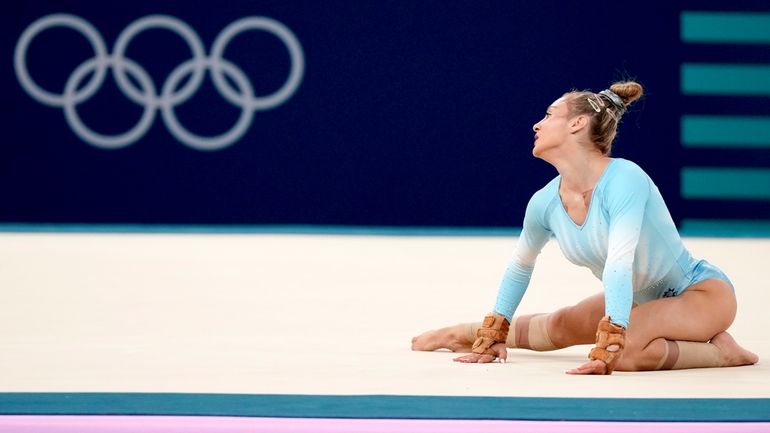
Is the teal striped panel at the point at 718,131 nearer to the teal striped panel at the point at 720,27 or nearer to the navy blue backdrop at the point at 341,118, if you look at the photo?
the navy blue backdrop at the point at 341,118

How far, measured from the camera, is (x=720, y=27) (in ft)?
35.6

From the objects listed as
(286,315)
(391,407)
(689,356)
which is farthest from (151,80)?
(391,407)

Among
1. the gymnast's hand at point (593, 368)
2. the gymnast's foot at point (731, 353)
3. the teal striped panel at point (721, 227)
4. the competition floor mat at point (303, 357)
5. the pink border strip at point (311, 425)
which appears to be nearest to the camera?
the pink border strip at point (311, 425)

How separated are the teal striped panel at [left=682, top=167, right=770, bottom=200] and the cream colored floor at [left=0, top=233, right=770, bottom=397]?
1.21m

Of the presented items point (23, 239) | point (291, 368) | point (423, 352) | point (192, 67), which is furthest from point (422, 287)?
point (192, 67)

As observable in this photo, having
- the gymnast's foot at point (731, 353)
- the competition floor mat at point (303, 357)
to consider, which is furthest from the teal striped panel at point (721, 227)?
the gymnast's foot at point (731, 353)

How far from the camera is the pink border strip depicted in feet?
8.95

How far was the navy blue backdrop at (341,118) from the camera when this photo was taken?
11023 millimetres

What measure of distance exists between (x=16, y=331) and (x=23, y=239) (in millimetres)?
5227

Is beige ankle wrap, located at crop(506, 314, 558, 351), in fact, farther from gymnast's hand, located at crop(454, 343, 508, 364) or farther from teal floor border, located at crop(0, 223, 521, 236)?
teal floor border, located at crop(0, 223, 521, 236)

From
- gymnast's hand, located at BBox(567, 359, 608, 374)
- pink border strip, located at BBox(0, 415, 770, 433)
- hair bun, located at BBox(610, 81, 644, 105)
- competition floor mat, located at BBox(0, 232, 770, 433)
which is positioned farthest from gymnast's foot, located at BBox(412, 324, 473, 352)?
pink border strip, located at BBox(0, 415, 770, 433)

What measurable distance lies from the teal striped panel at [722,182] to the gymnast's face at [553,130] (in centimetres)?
739

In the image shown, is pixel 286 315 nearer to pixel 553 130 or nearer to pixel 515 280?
pixel 515 280

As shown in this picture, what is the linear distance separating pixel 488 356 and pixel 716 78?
25.1 feet
